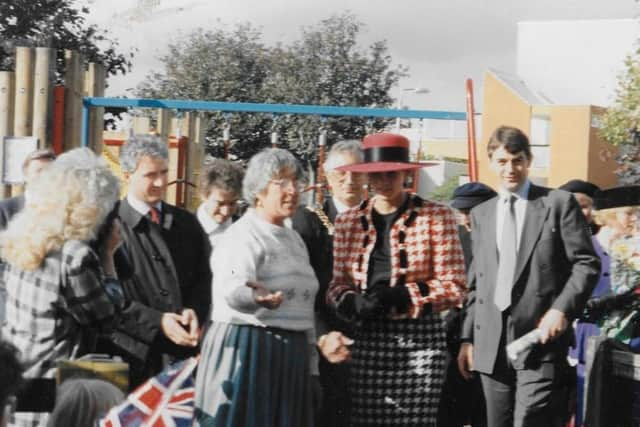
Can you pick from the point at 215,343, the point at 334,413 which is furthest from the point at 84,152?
the point at 334,413

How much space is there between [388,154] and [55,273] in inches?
80.7

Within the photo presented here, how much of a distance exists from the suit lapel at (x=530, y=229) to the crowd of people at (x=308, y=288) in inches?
0.4

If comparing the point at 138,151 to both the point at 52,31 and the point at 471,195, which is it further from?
the point at 52,31

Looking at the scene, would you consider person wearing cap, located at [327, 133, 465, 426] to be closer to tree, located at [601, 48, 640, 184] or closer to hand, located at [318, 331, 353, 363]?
hand, located at [318, 331, 353, 363]

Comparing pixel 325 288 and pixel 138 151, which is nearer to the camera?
pixel 138 151

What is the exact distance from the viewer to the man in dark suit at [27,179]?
21.4 ft

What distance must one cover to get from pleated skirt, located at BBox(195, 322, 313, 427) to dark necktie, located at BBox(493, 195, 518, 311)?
1.26m

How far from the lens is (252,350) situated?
544 centimetres

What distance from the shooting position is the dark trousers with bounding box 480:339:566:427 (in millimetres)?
6121

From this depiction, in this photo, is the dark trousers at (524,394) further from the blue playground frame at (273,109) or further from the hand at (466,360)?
the blue playground frame at (273,109)

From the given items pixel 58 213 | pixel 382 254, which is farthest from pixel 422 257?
pixel 58 213

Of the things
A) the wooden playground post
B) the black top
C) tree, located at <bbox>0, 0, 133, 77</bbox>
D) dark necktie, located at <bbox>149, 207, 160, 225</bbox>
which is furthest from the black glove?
tree, located at <bbox>0, 0, 133, 77</bbox>

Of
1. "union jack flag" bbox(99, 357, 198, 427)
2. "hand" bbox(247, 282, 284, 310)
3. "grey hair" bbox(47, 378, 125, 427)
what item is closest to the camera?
"grey hair" bbox(47, 378, 125, 427)

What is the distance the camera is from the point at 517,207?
247 inches
